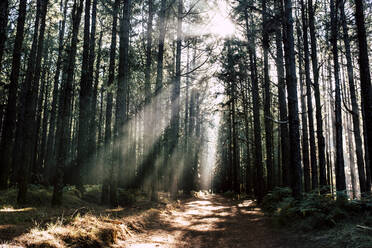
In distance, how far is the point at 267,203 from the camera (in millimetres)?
11070

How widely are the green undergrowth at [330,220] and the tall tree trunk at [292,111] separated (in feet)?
2.51

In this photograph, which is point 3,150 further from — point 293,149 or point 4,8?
point 293,149

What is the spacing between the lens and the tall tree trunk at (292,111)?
8234 mm

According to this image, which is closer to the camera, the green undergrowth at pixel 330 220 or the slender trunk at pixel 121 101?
the green undergrowth at pixel 330 220

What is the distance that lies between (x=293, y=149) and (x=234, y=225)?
3415 millimetres

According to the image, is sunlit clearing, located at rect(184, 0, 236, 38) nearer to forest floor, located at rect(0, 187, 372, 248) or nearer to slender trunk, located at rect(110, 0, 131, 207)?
slender trunk, located at rect(110, 0, 131, 207)

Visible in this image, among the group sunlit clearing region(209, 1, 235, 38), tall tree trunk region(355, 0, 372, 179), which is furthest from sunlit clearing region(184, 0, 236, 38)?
tall tree trunk region(355, 0, 372, 179)

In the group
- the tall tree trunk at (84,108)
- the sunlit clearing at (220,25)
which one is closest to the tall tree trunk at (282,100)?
the sunlit clearing at (220,25)

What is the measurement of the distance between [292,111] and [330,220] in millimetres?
3826

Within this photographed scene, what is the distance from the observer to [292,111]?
27.5 ft

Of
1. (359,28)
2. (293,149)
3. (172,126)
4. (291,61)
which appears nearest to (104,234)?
(293,149)

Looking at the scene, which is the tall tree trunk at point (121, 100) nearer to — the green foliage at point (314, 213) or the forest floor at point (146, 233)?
the forest floor at point (146, 233)

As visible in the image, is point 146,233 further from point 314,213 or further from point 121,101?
point 121,101

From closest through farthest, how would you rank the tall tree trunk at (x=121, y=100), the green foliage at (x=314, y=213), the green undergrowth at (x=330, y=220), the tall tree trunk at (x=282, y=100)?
1. the green undergrowth at (x=330, y=220)
2. the green foliage at (x=314, y=213)
3. the tall tree trunk at (x=121, y=100)
4. the tall tree trunk at (x=282, y=100)
